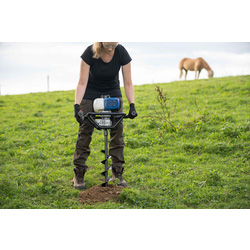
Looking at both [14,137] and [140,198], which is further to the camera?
[14,137]

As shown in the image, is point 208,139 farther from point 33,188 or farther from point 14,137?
point 14,137

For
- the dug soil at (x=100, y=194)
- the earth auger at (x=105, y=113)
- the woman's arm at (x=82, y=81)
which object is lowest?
the dug soil at (x=100, y=194)

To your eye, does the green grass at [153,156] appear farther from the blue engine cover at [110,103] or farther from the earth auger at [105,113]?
the blue engine cover at [110,103]

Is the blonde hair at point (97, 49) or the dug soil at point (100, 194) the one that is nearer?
the dug soil at point (100, 194)

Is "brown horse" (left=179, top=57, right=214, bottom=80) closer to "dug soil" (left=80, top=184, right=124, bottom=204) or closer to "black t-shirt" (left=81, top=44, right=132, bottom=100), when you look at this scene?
"black t-shirt" (left=81, top=44, right=132, bottom=100)

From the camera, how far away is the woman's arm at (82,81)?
446 cm

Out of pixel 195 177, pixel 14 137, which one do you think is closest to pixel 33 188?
pixel 195 177

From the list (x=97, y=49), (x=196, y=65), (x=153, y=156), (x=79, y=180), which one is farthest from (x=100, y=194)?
(x=196, y=65)

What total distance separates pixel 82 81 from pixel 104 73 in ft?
1.13

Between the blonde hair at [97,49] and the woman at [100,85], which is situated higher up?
the blonde hair at [97,49]

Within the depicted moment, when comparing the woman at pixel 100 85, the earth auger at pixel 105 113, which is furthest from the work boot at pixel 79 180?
the earth auger at pixel 105 113

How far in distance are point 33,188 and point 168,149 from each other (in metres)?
3.14

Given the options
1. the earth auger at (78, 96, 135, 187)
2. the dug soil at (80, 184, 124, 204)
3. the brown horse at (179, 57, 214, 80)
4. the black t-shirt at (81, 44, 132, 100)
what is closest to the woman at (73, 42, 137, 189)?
the black t-shirt at (81, 44, 132, 100)

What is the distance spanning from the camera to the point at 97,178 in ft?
17.5
